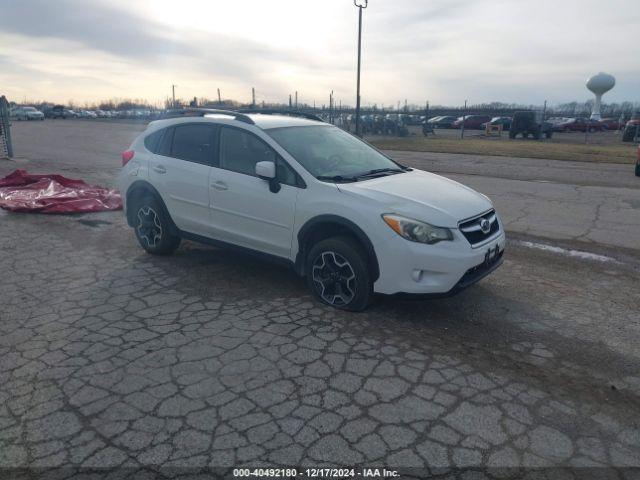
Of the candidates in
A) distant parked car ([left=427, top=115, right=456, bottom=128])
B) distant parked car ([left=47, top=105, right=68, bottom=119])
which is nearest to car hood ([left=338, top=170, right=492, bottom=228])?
distant parked car ([left=427, top=115, right=456, bottom=128])

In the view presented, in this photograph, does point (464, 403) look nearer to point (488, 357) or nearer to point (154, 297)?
point (488, 357)

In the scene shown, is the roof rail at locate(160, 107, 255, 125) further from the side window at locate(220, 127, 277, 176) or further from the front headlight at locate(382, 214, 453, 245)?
the front headlight at locate(382, 214, 453, 245)

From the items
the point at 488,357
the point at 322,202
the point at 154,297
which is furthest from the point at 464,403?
the point at 154,297

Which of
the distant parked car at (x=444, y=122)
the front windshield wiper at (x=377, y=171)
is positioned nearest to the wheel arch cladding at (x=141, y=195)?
the front windshield wiper at (x=377, y=171)

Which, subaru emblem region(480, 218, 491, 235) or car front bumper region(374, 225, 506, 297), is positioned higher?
subaru emblem region(480, 218, 491, 235)

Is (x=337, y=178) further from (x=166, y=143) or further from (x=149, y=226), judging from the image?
(x=149, y=226)

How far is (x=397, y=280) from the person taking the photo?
14.0 ft

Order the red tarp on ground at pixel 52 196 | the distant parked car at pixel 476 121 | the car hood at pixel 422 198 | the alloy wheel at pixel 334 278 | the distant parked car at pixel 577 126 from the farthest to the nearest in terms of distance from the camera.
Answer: the distant parked car at pixel 476 121 → the distant parked car at pixel 577 126 → the red tarp on ground at pixel 52 196 → the alloy wheel at pixel 334 278 → the car hood at pixel 422 198

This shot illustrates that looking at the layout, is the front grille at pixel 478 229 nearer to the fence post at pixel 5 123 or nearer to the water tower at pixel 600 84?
the fence post at pixel 5 123

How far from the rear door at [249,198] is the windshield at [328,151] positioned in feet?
0.66

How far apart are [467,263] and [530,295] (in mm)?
1341

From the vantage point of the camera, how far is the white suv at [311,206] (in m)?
4.25

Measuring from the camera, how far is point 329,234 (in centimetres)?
471

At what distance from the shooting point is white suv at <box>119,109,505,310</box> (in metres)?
4.25
